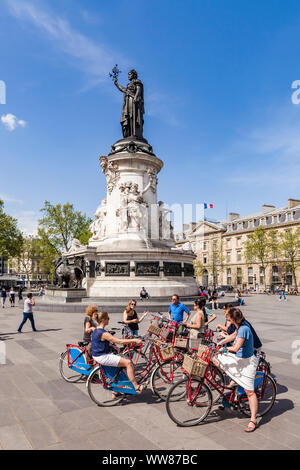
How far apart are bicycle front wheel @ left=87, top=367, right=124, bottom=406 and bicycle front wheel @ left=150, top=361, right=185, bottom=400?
2.28ft

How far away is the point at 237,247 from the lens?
2835 inches

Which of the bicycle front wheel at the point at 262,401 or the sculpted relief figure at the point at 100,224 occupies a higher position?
the sculpted relief figure at the point at 100,224

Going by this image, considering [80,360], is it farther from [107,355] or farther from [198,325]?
[198,325]

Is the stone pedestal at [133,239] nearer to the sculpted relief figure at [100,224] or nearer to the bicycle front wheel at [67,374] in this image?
the sculpted relief figure at [100,224]

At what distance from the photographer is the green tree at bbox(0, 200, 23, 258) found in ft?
163

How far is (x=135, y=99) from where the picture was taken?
27.1m

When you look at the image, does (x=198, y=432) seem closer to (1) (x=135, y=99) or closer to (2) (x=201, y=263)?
(1) (x=135, y=99)

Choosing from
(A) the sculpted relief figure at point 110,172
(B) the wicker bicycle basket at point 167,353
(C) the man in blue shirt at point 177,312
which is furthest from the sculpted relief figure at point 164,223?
(B) the wicker bicycle basket at point 167,353

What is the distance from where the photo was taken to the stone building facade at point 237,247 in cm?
6231

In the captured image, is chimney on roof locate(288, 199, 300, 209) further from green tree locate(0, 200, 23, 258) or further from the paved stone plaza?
the paved stone plaza

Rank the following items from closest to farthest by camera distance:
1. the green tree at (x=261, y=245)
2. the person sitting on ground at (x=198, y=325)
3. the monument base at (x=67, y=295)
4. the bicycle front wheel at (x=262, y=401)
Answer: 1. the bicycle front wheel at (x=262, y=401)
2. the person sitting on ground at (x=198, y=325)
3. the monument base at (x=67, y=295)
4. the green tree at (x=261, y=245)

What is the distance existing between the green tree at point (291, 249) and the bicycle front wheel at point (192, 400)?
55139 mm

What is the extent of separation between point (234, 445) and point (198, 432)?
536 mm
